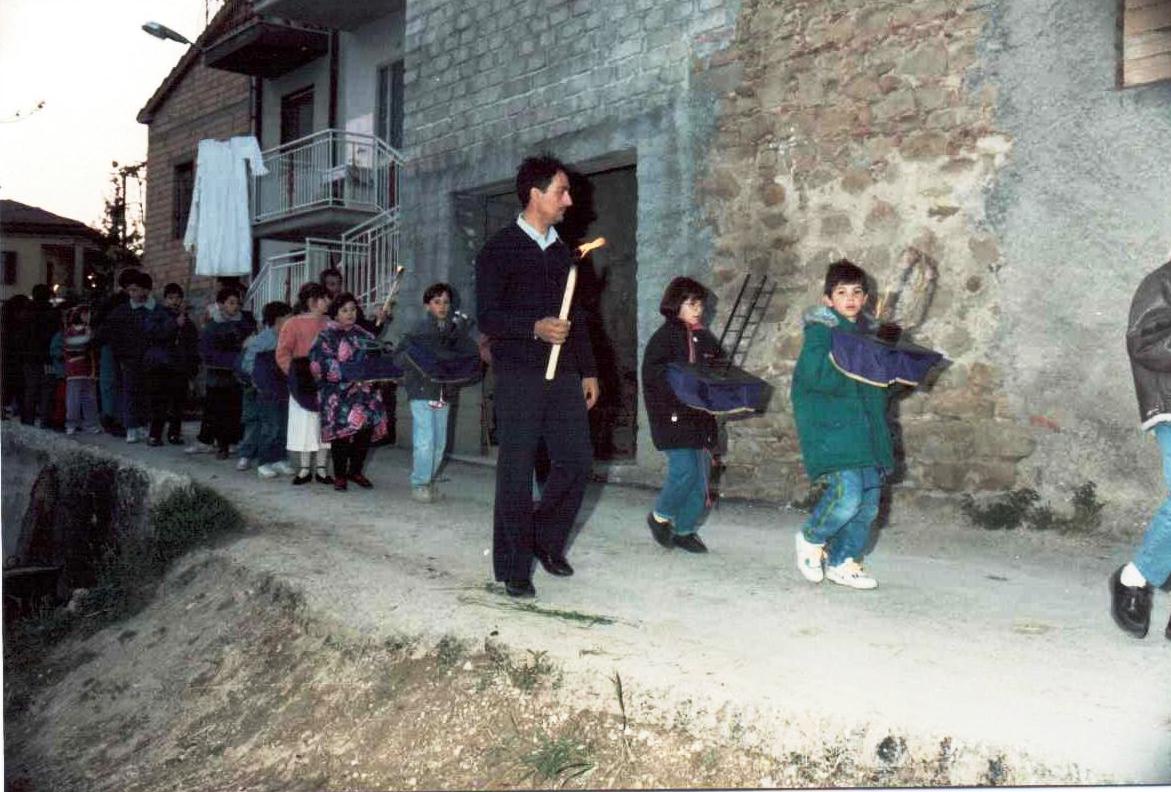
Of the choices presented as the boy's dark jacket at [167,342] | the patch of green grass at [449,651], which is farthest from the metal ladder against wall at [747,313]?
the boy's dark jacket at [167,342]

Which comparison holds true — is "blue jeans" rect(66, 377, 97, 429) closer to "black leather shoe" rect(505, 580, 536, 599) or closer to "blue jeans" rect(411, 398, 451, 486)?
"blue jeans" rect(411, 398, 451, 486)

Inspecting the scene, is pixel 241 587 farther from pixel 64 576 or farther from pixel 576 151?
pixel 576 151

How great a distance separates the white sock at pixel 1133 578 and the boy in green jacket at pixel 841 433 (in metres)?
0.85

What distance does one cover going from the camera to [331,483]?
697 cm

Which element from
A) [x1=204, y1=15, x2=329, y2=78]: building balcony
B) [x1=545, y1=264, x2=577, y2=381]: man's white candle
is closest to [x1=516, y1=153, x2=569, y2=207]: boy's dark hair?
[x1=545, y1=264, x2=577, y2=381]: man's white candle

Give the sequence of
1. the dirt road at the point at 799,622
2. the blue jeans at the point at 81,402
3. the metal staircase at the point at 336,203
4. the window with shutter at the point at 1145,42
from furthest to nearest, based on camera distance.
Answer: the metal staircase at the point at 336,203, the blue jeans at the point at 81,402, the window with shutter at the point at 1145,42, the dirt road at the point at 799,622

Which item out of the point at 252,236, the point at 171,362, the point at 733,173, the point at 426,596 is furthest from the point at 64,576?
the point at 252,236

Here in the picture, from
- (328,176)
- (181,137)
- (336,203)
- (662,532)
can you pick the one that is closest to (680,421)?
(662,532)

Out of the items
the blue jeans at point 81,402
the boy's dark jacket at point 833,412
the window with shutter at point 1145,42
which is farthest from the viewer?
the blue jeans at point 81,402

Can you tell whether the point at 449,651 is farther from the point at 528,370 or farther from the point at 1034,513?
the point at 1034,513

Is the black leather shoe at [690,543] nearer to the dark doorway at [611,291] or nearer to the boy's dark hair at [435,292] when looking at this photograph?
the boy's dark hair at [435,292]

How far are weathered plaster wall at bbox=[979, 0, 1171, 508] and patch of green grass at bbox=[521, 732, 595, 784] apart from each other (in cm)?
308

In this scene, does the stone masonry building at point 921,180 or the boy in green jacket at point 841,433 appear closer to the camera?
the boy in green jacket at point 841,433

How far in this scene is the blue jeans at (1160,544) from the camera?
333 centimetres
